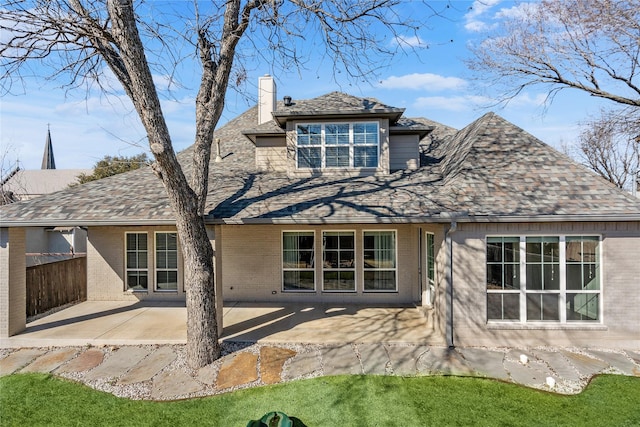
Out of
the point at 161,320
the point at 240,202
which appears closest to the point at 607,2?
the point at 240,202

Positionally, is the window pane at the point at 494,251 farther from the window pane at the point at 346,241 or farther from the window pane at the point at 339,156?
the window pane at the point at 339,156

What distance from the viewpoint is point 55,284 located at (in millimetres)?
10867

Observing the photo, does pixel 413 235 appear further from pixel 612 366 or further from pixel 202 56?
pixel 202 56

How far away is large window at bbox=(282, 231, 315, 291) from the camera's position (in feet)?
37.9

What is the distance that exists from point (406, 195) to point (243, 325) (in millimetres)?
5437

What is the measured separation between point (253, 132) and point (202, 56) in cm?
420

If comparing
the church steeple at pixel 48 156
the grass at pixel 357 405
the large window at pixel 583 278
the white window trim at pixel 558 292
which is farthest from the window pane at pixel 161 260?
the church steeple at pixel 48 156

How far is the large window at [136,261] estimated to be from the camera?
38.9 ft

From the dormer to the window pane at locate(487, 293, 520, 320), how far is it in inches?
188

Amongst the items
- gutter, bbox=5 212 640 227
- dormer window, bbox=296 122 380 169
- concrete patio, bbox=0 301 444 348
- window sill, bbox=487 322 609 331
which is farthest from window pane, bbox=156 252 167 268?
window sill, bbox=487 322 609 331

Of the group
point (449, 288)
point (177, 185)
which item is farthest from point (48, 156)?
point (449, 288)

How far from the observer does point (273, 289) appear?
11.6 m

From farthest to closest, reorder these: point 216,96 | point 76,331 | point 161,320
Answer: point 161,320, point 76,331, point 216,96

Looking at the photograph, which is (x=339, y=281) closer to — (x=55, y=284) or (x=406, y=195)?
(x=406, y=195)
